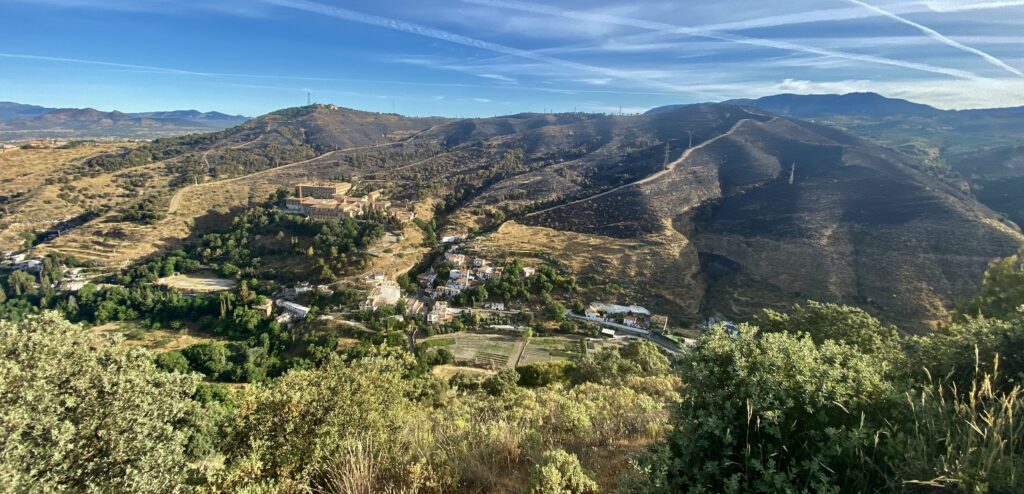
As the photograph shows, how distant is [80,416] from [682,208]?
5928cm

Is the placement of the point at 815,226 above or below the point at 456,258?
above

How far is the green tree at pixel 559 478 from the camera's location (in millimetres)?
6711

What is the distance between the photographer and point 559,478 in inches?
266

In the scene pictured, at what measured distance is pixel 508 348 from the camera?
114 ft

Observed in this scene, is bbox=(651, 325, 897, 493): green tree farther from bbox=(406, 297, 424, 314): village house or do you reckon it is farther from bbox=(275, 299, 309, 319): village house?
bbox=(275, 299, 309, 319): village house

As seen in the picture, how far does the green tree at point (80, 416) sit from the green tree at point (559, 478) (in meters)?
6.14

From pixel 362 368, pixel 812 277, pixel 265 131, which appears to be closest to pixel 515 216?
pixel 812 277

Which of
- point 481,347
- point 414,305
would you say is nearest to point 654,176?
point 414,305

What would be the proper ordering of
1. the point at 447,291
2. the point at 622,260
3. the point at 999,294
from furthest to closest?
the point at 622,260 → the point at 447,291 → the point at 999,294

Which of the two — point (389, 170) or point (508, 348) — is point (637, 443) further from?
point (389, 170)

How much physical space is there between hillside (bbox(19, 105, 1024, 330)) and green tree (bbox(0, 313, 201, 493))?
36.5 metres

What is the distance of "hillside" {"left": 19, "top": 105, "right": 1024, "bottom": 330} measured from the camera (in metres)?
38.8

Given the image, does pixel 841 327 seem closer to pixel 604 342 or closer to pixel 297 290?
pixel 604 342

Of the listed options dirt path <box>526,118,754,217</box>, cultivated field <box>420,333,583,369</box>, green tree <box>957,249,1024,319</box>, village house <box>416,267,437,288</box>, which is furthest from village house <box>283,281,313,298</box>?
green tree <box>957,249,1024,319</box>
